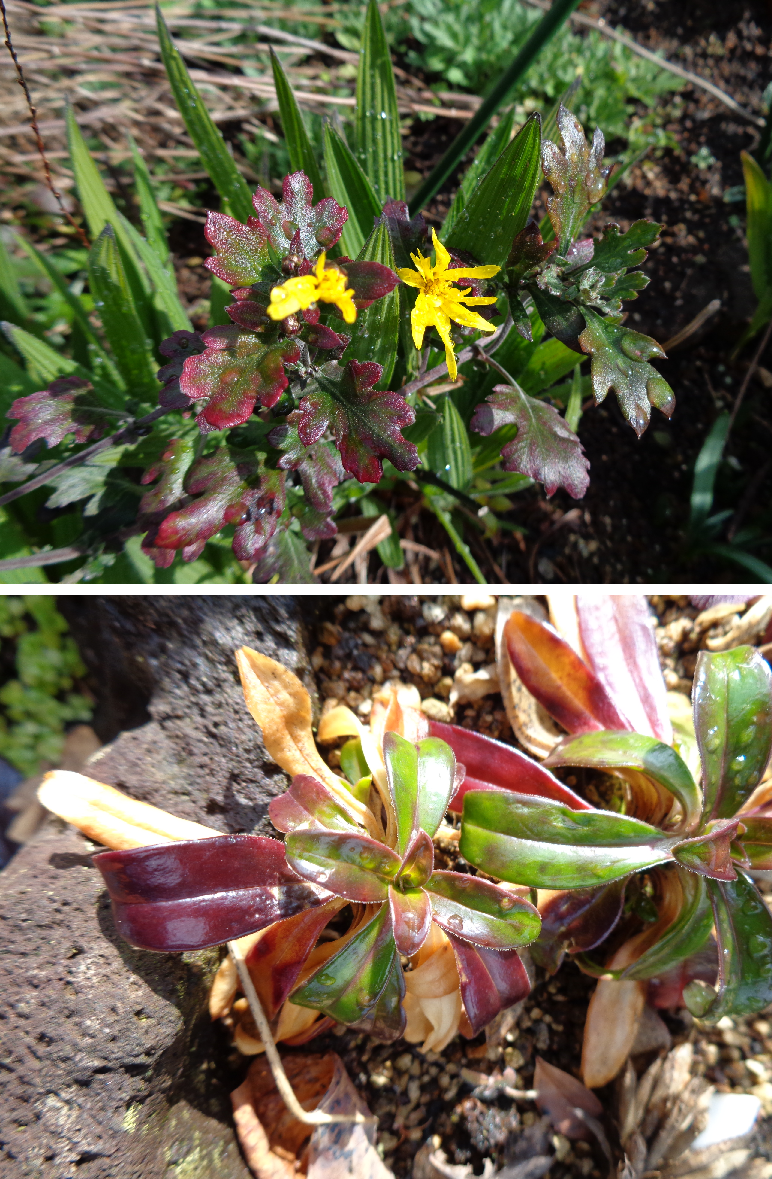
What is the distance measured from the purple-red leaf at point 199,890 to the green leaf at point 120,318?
675 mm

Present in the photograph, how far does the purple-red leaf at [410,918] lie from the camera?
0.73m

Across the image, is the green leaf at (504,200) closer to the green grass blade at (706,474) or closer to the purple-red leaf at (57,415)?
the purple-red leaf at (57,415)

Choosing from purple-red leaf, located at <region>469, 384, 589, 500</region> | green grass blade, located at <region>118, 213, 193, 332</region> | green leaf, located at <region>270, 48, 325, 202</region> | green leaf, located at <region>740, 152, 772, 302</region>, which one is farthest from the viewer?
green leaf, located at <region>740, 152, 772, 302</region>

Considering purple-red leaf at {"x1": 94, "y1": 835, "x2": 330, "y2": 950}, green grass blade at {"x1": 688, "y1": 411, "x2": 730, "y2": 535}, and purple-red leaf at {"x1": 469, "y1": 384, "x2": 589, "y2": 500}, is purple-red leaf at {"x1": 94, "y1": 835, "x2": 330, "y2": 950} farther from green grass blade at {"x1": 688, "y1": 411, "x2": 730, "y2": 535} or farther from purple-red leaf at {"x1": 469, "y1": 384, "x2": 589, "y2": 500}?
green grass blade at {"x1": 688, "y1": 411, "x2": 730, "y2": 535}

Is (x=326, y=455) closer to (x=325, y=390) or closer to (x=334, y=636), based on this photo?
(x=325, y=390)

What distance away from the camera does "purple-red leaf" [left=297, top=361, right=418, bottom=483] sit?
2.37ft

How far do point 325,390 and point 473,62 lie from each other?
60.1 inches

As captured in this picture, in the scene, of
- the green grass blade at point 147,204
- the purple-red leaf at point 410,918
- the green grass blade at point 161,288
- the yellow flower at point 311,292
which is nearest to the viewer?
the yellow flower at point 311,292

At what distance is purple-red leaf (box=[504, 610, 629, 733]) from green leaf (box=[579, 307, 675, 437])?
319 mm

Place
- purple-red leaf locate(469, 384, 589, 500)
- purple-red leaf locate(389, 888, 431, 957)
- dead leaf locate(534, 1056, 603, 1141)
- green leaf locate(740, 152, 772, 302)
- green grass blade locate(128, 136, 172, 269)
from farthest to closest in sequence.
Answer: green leaf locate(740, 152, 772, 302) → green grass blade locate(128, 136, 172, 269) → dead leaf locate(534, 1056, 603, 1141) → purple-red leaf locate(469, 384, 589, 500) → purple-red leaf locate(389, 888, 431, 957)

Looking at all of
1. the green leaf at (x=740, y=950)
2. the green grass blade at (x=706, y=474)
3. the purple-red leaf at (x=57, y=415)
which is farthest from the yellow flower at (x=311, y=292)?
the green grass blade at (x=706, y=474)

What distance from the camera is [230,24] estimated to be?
1837mm

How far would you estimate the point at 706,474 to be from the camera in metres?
1.58

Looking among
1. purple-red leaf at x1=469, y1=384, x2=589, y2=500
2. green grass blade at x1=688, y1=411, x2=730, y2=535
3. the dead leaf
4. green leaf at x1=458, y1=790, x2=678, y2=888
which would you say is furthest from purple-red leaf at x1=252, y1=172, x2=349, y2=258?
green grass blade at x1=688, y1=411, x2=730, y2=535
